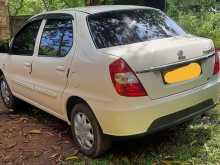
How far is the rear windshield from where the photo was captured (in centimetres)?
447

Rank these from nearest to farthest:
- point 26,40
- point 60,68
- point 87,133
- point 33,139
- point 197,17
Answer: point 87,133 → point 60,68 → point 33,139 → point 26,40 → point 197,17

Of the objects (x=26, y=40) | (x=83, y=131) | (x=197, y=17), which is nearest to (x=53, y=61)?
(x=83, y=131)

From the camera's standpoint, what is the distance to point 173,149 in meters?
4.61

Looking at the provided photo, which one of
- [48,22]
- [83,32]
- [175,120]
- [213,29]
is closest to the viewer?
[175,120]

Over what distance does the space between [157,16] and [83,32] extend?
1060mm

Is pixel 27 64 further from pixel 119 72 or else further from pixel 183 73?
pixel 183 73

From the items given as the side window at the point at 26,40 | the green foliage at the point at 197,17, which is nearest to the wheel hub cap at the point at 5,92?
the side window at the point at 26,40

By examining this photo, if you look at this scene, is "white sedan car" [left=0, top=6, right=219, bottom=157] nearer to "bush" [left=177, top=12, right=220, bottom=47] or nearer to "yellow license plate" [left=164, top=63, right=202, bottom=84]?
"yellow license plate" [left=164, top=63, right=202, bottom=84]

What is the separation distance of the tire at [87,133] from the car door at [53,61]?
0.38 meters

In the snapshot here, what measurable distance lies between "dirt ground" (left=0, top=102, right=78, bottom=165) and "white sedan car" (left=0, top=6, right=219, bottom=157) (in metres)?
0.38

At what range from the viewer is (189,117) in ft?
14.4

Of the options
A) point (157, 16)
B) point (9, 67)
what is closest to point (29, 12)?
point (9, 67)

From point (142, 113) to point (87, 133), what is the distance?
853mm

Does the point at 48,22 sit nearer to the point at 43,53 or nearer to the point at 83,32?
the point at 43,53
